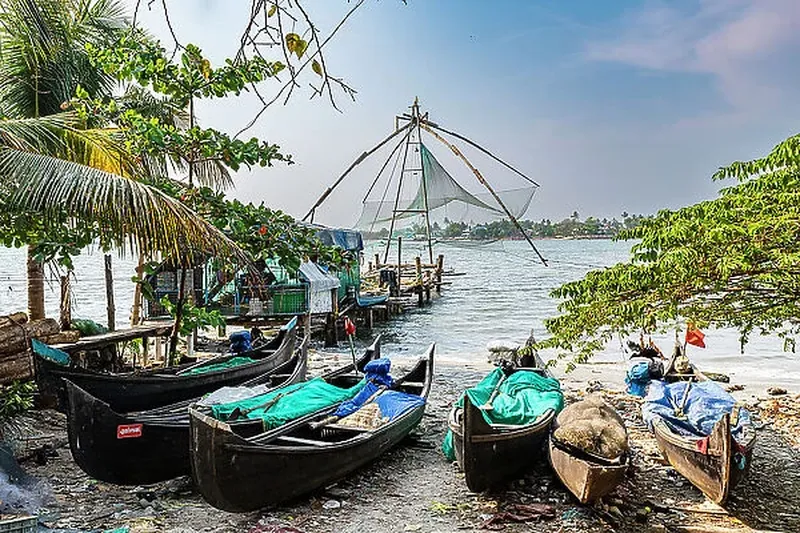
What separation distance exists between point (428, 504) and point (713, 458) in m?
2.71

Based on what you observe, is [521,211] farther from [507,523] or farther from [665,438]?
[507,523]

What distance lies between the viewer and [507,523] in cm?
591

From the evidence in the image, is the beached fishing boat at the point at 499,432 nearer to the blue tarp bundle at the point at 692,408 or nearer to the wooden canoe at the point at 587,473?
the wooden canoe at the point at 587,473

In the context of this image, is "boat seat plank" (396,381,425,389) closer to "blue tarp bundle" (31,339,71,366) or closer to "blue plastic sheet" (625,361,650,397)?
"blue plastic sheet" (625,361,650,397)

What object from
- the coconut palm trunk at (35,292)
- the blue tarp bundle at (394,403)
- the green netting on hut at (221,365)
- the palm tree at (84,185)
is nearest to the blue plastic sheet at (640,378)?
the blue tarp bundle at (394,403)

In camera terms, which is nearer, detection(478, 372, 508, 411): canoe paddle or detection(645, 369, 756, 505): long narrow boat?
detection(645, 369, 756, 505): long narrow boat

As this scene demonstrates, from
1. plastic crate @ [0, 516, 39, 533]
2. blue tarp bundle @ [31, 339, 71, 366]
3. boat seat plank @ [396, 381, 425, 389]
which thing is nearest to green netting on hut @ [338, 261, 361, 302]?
boat seat plank @ [396, 381, 425, 389]

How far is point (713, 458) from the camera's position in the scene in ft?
20.1

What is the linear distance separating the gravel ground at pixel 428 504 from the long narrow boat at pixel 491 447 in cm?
24

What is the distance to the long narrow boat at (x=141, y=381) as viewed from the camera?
24.1 feet

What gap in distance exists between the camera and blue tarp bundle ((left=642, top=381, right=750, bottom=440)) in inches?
274

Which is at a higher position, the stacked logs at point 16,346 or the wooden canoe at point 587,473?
the stacked logs at point 16,346

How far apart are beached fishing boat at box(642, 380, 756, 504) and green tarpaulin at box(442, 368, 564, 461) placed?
1.17 metres

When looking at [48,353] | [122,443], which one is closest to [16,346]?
[48,353]
